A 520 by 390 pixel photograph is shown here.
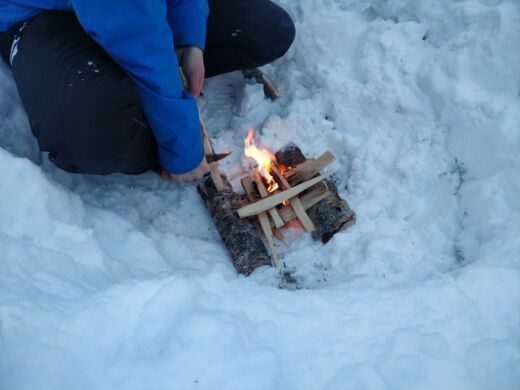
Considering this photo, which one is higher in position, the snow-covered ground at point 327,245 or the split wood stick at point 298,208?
the snow-covered ground at point 327,245

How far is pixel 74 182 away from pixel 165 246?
0.59 meters

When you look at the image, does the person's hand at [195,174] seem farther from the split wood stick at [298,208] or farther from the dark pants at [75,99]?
the split wood stick at [298,208]

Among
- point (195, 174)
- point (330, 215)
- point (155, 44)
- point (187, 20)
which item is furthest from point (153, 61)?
point (330, 215)

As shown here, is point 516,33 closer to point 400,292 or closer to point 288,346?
point 400,292

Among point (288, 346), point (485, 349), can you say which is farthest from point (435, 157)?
point (288, 346)

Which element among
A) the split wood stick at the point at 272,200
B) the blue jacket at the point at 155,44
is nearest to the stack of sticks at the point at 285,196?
the split wood stick at the point at 272,200

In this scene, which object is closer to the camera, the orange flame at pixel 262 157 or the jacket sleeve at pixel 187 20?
the jacket sleeve at pixel 187 20

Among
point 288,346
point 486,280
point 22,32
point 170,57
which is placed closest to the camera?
point 288,346

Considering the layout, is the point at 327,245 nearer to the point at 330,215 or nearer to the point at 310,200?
the point at 330,215

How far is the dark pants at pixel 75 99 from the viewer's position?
190 centimetres

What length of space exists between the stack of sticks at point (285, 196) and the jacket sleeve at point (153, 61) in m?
0.39

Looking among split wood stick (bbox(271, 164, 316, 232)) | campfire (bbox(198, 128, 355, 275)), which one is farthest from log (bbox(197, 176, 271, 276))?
split wood stick (bbox(271, 164, 316, 232))

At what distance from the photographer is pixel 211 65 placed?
8.80ft

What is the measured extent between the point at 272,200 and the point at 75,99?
3.41 feet
